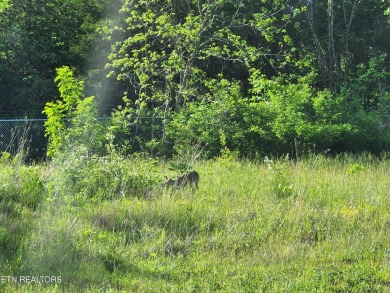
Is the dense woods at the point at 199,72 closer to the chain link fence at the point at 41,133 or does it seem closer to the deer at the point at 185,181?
the chain link fence at the point at 41,133

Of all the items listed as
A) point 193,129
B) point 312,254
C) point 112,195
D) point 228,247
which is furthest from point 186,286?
point 193,129

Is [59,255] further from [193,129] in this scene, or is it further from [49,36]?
[49,36]

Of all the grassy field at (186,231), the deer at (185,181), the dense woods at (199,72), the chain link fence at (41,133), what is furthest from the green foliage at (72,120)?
the chain link fence at (41,133)

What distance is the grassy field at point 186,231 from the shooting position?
617 centimetres

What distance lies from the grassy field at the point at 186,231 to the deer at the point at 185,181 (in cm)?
19

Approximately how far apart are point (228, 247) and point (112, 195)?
259 cm

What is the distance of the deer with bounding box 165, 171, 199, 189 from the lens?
976 centimetres

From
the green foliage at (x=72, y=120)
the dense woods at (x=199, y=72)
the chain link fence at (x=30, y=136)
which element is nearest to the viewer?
the green foliage at (x=72, y=120)

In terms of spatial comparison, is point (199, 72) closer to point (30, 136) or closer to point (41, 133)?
point (41, 133)

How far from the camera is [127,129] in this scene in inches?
628

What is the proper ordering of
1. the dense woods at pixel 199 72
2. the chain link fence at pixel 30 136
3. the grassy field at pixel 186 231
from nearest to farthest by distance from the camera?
the grassy field at pixel 186 231 < the dense woods at pixel 199 72 < the chain link fence at pixel 30 136

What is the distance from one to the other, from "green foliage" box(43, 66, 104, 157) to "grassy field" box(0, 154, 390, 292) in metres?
0.65

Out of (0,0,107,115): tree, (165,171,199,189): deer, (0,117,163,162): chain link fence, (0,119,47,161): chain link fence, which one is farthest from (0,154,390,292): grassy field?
(0,0,107,115): tree

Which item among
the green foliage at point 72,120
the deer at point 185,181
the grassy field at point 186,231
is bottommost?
the grassy field at point 186,231
